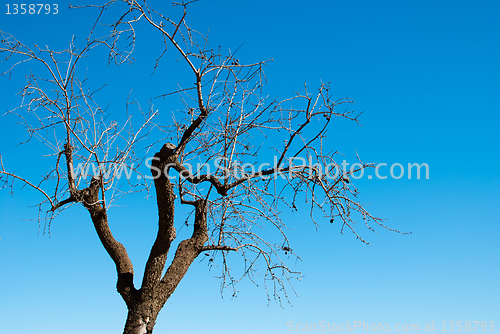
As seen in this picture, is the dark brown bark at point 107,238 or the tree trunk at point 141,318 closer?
the tree trunk at point 141,318

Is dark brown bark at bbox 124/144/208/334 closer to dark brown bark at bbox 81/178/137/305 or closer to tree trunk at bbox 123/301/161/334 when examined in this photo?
tree trunk at bbox 123/301/161/334

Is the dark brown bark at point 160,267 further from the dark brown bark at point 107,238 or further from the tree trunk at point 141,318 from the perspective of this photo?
the dark brown bark at point 107,238

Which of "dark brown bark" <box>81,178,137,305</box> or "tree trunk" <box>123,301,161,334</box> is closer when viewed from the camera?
"tree trunk" <box>123,301,161,334</box>

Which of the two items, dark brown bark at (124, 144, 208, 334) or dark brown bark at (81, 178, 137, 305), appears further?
dark brown bark at (81, 178, 137, 305)

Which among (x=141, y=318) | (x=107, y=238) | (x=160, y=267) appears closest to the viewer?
(x=141, y=318)

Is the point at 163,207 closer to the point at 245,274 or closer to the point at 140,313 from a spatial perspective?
the point at 140,313

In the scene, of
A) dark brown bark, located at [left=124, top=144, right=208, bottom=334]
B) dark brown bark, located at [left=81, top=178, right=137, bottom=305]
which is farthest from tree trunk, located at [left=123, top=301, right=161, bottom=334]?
dark brown bark, located at [left=81, top=178, right=137, bottom=305]

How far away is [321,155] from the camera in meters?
4.32

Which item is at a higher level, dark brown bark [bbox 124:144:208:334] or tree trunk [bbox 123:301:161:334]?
dark brown bark [bbox 124:144:208:334]

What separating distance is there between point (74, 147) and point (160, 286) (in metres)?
1.79

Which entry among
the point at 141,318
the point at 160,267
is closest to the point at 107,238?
the point at 160,267

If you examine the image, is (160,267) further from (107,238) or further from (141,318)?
(107,238)

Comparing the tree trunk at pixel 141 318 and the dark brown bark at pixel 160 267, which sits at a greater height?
the dark brown bark at pixel 160 267

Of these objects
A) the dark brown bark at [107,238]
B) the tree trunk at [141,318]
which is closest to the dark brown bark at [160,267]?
the tree trunk at [141,318]
